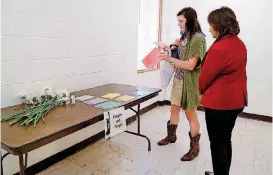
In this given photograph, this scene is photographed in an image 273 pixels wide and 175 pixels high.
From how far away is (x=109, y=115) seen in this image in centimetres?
184

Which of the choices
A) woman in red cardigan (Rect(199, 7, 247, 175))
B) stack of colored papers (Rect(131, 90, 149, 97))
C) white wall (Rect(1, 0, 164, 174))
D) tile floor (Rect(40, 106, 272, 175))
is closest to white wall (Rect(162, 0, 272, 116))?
tile floor (Rect(40, 106, 272, 175))

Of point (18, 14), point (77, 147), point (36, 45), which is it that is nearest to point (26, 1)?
point (18, 14)

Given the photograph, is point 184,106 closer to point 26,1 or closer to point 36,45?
point 36,45

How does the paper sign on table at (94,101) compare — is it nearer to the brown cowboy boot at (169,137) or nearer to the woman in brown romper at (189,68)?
the woman in brown romper at (189,68)

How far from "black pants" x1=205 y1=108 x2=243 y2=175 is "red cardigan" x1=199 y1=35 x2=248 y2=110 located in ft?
0.19

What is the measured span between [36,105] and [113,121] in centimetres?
Answer: 61

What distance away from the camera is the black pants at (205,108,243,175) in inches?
66.7

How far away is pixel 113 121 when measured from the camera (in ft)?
6.15

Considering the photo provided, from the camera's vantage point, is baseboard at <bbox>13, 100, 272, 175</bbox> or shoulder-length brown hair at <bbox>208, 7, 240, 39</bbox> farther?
baseboard at <bbox>13, 100, 272, 175</bbox>

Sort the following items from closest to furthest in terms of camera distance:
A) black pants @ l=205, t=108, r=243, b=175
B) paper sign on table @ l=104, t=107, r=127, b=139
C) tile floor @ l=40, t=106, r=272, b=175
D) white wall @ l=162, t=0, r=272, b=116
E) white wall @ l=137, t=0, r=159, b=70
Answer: black pants @ l=205, t=108, r=243, b=175 < paper sign on table @ l=104, t=107, r=127, b=139 < tile floor @ l=40, t=106, r=272, b=175 < white wall @ l=162, t=0, r=272, b=116 < white wall @ l=137, t=0, r=159, b=70

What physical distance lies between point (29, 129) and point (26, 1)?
1.08 meters

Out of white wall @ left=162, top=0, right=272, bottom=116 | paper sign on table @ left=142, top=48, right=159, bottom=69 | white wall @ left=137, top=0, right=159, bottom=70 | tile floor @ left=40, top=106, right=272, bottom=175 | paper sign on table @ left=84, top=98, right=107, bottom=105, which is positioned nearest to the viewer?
paper sign on table @ left=84, top=98, right=107, bottom=105

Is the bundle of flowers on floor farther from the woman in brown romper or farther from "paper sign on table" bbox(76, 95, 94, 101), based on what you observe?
the woman in brown romper

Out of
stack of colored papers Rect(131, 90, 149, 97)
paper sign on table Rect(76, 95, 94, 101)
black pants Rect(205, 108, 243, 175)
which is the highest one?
stack of colored papers Rect(131, 90, 149, 97)
